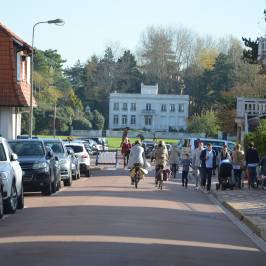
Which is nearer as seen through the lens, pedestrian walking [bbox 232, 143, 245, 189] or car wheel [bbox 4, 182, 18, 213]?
car wheel [bbox 4, 182, 18, 213]

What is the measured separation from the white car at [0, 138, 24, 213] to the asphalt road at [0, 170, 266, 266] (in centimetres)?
38

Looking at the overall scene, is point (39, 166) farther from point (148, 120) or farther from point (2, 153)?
point (148, 120)

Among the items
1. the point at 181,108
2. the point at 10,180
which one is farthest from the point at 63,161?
the point at 181,108

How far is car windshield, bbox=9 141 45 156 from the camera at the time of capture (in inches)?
1062

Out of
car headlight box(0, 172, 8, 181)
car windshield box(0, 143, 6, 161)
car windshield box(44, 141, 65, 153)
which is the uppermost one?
car windshield box(0, 143, 6, 161)

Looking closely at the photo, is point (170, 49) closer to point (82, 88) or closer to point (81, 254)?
point (82, 88)

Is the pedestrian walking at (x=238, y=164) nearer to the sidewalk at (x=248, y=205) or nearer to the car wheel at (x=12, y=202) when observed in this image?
the sidewalk at (x=248, y=205)

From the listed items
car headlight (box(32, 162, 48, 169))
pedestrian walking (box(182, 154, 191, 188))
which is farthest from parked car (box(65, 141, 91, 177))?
car headlight (box(32, 162, 48, 169))

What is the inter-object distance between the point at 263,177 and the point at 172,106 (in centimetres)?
10842

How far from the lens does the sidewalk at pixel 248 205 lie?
18875 millimetres

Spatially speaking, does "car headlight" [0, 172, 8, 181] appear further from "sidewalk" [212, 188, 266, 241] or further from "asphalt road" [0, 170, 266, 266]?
"sidewalk" [212, 188, 266, 241]

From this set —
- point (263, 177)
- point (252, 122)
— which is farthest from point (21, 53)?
point (263, 177)

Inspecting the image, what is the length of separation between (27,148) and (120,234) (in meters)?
12.2

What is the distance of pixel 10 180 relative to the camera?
1959 cm
